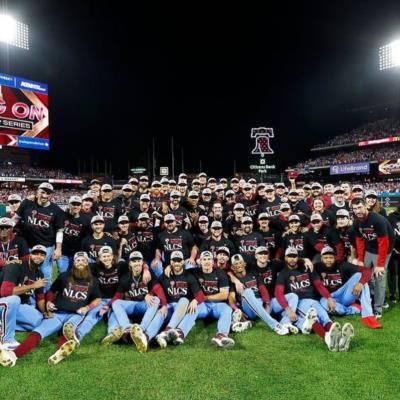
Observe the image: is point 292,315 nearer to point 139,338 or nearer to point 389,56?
point 139,338

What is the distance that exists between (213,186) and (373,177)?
129 feet

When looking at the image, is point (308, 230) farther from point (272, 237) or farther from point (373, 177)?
point (373, 177)

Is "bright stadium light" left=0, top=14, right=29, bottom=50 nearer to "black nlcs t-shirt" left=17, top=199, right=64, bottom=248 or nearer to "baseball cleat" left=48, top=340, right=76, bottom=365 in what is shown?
"black nlcs t-shirt" left=17, top=199, right=64, bottom=248

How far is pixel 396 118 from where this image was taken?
50.5 meters

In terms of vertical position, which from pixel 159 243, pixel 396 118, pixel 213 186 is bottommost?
pixel 159 243

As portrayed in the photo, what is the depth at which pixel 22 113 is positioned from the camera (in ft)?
64.4

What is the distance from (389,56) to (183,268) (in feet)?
128

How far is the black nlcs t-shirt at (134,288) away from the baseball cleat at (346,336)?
2.58 m

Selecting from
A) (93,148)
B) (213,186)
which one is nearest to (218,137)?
(93,148)

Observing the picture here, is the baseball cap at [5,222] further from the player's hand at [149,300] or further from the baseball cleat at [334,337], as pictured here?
the baseball cleat at [334,337]

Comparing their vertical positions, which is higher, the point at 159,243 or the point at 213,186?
the point at 213,186

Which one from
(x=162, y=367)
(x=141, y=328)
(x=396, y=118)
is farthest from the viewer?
(x=396, y=118)

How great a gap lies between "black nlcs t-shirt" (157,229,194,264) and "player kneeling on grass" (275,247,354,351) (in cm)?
166

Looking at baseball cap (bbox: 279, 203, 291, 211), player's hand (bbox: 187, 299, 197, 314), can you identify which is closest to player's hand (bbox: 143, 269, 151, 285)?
player's hand (bbox: 187, 299, 197, 314)
